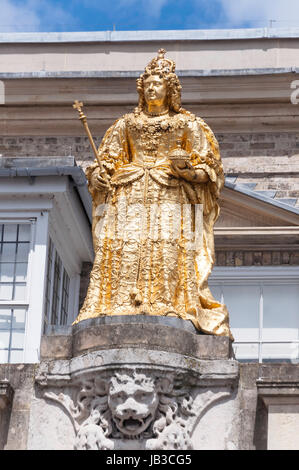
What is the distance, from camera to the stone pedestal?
42.7 feet

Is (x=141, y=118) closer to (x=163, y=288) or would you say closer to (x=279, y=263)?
(x=163, y=288)

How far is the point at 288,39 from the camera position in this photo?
23281 millimetres

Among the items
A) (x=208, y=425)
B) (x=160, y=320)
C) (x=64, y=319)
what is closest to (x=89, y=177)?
(x=160, y=320)

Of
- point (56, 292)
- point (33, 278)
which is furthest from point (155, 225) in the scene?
point (56, 292)

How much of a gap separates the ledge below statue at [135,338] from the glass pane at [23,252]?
4.31 m

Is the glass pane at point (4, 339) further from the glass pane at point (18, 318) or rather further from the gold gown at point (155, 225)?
the gold gown at point (155, 225)

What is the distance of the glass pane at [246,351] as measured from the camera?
20.2 metres

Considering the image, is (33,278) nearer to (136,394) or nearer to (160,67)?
(160,67)

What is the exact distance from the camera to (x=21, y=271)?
17844mm

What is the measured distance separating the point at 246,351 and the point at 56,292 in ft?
10.7

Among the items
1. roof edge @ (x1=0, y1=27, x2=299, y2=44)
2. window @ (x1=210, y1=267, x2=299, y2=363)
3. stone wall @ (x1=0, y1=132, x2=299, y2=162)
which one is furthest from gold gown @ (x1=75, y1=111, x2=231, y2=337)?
roof edge @ (x1=0, y1=27, x2=299, y2=44)

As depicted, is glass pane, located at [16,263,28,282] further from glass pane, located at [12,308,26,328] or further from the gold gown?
the gold gown

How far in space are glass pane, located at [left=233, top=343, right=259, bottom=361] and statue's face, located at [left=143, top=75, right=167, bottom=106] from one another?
6366 millimetres
